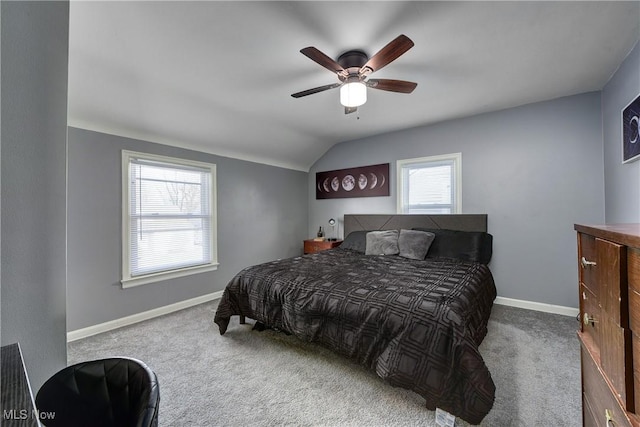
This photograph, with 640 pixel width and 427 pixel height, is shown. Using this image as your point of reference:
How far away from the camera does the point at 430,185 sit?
388 centimetres

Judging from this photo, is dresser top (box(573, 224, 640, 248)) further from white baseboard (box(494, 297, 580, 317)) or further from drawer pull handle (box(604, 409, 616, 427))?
white baseboard (box(494, 297, 580, 317))

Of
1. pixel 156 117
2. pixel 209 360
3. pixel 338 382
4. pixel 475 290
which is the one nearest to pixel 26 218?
pixel 209 360

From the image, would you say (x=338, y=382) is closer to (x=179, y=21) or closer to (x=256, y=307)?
(x=256, y=307)

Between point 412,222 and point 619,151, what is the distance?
86.4 inches

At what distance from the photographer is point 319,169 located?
5211mm

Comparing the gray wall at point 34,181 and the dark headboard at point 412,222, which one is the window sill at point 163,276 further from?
the dark headboard at point 412,222

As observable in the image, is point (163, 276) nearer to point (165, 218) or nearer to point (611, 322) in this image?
point (165, 218)

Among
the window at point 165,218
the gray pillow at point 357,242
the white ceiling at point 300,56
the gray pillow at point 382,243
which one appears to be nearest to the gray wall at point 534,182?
the white ceiling at point 300,56

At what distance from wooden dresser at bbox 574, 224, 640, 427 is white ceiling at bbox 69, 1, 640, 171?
167 cm

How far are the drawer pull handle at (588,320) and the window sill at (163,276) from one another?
3779 millimetres

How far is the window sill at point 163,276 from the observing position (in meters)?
2.91

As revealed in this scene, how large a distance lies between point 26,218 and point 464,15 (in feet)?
8.59

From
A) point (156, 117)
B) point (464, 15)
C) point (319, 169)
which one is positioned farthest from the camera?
point (319, 169)

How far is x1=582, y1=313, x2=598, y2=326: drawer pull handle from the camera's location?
0.94 m
